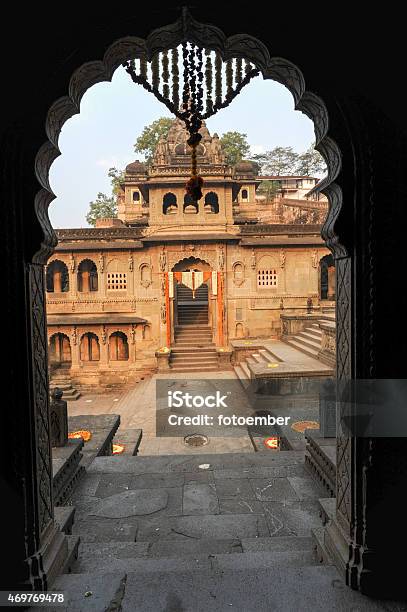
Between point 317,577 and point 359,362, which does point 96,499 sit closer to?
point 317,577

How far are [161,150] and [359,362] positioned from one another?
22.4 m

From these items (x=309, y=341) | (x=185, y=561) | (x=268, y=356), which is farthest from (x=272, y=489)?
(x=309, y=341)

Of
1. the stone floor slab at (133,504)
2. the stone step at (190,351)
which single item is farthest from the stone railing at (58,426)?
the stone step at (190,351)

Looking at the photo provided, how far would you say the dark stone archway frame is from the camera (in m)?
2.79

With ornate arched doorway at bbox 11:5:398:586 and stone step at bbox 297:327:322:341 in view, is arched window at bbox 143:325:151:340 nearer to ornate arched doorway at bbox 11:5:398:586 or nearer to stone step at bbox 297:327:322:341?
stone step at bbox 297:327:322:341

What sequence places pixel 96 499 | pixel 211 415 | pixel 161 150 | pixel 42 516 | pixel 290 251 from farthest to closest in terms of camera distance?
pixel 161 150, pixel 290 251, pixel 211 415, pixel 96 499, pixel 42 516

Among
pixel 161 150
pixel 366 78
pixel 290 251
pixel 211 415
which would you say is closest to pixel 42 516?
pixel 366 78

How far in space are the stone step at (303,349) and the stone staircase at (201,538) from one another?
32.0 feet

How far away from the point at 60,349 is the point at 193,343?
7364mm

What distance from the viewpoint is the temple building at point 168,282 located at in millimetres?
20328

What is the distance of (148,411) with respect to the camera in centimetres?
1429

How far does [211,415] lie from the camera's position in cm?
1343

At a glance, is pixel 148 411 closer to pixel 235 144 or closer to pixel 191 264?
pixel 191 264

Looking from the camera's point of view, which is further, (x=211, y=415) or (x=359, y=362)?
(x=211, y=415)
